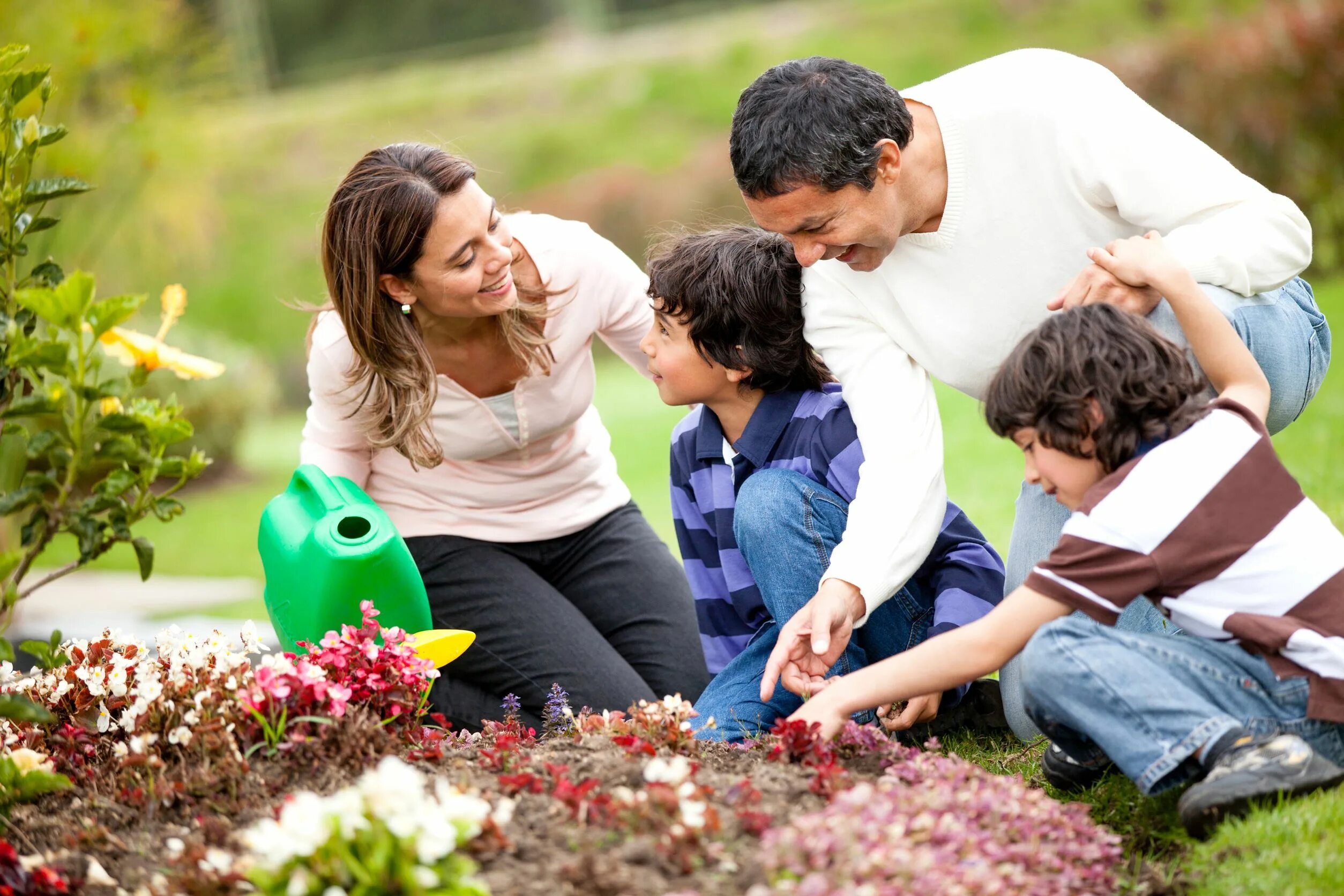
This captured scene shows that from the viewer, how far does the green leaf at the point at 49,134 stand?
6.18 ft

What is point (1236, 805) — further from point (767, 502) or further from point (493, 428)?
point (493, 428)

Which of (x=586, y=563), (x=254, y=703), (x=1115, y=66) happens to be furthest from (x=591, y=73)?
(x=254, y=703)

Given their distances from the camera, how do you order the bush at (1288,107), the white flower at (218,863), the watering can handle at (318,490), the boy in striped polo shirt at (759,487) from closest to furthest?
1. the white flower at (218,863)
2. the boy in striped polo shirt at (759,487)
3. the watering can handle at (318,490)
4. the bush at (1288,107)

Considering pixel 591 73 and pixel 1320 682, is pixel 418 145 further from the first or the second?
pixel 591 73

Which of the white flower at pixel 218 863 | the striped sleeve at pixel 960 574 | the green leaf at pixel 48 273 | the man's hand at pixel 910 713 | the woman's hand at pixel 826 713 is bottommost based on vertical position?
the man's hand at pixel 910 713

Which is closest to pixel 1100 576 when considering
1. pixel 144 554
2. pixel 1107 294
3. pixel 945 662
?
pixel 945 662

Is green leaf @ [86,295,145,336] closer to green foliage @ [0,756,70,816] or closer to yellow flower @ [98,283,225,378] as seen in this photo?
yellow flower @ [98,283,225,378]

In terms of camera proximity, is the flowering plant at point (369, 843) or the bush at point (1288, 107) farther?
the bush at point (1288, 107)

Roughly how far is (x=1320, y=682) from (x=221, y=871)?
1.49 metres

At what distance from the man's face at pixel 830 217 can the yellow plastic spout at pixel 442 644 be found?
987 millimetres

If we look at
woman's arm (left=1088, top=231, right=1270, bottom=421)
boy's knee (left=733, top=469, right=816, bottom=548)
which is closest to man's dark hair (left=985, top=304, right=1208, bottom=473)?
woman's arm (left=1088, top=231, right=1270, bottom=421)

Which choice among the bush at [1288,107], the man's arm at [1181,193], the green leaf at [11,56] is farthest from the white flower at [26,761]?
Answer: the bush at [1288,107]

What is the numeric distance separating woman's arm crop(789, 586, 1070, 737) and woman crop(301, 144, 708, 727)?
1.09m

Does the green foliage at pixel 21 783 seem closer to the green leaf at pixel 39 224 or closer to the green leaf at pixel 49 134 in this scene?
the green leaf at pixel 39 224
